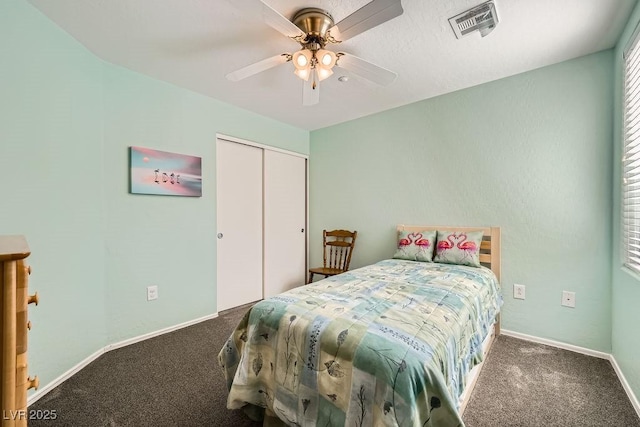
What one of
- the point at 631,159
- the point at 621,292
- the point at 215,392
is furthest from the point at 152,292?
the point at 631,159

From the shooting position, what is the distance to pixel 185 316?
8.73 ft

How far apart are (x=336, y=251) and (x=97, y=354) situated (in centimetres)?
255

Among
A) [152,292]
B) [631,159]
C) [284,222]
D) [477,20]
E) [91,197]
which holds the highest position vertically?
[477,20]

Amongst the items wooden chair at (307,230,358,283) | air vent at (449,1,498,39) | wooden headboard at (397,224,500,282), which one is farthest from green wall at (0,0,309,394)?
wooden headboard at (397,224,500,282)

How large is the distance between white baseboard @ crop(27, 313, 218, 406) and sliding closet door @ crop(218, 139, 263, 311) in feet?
1.33

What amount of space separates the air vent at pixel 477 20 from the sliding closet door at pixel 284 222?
235cm

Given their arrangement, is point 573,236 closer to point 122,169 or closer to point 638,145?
point 638,145

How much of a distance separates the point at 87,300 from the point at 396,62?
2.97 m

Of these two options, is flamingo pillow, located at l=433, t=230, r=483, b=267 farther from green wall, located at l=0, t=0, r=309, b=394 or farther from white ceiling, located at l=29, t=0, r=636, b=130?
green wall, located at l=0, t=0, r=309, b=394

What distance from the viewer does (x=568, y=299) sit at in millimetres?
2172

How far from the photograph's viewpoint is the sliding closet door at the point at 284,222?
348cm

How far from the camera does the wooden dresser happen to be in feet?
2.05

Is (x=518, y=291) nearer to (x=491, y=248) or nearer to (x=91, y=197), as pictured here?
(x=491, y=248)

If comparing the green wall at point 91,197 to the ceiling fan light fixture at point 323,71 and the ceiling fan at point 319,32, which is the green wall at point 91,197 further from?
the ceiling fan light fixture at point 323,71
